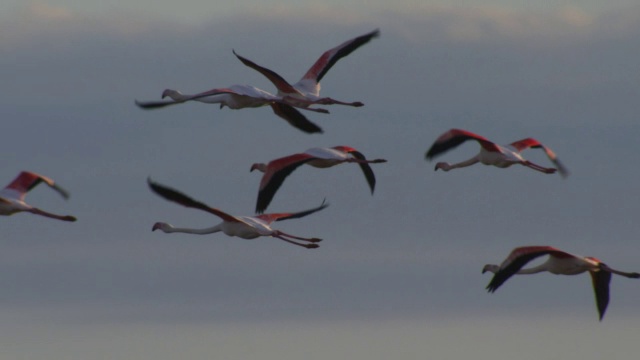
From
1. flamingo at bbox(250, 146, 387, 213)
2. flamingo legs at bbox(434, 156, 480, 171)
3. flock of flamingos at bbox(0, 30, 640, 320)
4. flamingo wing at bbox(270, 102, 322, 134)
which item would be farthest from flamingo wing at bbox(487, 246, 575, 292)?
flamingo wing at bbox(270, 102, 322, 134)

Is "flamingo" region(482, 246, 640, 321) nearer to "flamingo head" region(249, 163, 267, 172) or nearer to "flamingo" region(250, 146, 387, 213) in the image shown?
"flamingo" region(250, 146, 387, 213)

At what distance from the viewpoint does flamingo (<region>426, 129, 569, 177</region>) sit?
38469 millimetres

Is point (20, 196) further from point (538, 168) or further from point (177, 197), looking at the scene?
point (538, 168)

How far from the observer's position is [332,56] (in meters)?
45.3

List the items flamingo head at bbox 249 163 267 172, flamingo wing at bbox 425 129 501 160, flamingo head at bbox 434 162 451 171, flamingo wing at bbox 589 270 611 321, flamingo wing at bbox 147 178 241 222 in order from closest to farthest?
flamingo wing at bbox 147 178 241 222 → flamingo wing at bbox 425 129 501 160 → flamingo wing at bbox 589 270 611 321 → flamingo head at bbox 249 163 267 172 → flamingo head at bbox 434 162 451 171

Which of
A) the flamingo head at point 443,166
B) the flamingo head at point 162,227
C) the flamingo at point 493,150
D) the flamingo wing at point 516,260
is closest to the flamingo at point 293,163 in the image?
the flamingo at point 493,150

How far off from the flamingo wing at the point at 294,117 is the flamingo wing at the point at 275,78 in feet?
5.43

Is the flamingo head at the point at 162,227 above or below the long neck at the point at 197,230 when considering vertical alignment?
above

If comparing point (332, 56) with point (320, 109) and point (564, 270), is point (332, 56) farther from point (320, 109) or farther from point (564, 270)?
point (564, 270)

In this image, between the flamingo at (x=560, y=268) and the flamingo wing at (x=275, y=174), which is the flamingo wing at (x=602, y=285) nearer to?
the flamingo at (x=560, y=268)

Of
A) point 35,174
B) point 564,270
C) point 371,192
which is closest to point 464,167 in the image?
point 371,192

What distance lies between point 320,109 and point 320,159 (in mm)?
2161

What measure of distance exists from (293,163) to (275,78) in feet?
7.56

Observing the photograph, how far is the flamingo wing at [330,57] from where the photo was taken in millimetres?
44719
